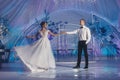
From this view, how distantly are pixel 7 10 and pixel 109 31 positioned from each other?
3883mm

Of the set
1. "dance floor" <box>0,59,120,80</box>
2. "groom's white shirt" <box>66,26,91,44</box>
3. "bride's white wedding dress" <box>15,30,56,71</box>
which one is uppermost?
"groom's white shirt" <box>66,26,91,44</box>

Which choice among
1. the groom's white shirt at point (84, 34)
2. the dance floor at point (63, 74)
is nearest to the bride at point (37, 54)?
the dance floor at point (63, 74)

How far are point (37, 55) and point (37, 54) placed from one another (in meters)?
0.03

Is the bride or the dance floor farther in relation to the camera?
the bride

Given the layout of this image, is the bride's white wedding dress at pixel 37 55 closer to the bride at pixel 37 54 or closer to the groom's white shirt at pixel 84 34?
the bride at pixel 37 54

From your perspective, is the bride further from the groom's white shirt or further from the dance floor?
the groom's white shirt

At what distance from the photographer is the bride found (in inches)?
293

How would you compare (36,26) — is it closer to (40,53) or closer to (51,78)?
(40,53)

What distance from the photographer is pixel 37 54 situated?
300 inches

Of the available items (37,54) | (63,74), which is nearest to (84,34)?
(37,54)

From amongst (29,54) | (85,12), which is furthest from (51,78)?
(85,12)

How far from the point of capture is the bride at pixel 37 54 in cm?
744

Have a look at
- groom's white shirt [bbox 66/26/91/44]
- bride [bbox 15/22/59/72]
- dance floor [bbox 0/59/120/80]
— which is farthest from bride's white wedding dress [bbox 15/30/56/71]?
groom's white shirt [bbox 66/26/91/44]

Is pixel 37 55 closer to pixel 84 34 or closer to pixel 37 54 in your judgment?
pixel 37 54
